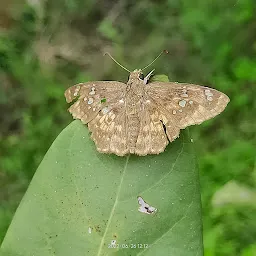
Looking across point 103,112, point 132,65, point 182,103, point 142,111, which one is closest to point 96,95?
point 103,112

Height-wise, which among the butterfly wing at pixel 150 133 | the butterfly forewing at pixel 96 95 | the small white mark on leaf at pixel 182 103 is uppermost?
the butterfly forewing at pixel 96 95

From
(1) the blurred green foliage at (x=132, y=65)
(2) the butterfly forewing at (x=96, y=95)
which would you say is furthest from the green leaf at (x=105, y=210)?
(1) the blurred green foliage at (x=132, y=65)

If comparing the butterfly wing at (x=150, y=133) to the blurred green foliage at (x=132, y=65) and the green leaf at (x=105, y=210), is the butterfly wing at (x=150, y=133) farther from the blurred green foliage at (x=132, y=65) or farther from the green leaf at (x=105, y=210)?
the blurred green foliage at (x=132, y=65)

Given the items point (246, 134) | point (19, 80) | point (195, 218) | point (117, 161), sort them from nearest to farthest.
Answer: point (195, 218) < point (117, 161) < point (246, 134) < point (19, 80)

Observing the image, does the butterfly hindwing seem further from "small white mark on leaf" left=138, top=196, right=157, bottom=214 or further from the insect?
"small white mark on leaf" left=138, top=196, right=157, bottom=214

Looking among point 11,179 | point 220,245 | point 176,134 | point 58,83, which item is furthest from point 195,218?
point 58,83

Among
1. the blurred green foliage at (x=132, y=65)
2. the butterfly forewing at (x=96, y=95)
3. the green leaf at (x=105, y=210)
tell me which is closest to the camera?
the green leaf at (x=105, y=210)

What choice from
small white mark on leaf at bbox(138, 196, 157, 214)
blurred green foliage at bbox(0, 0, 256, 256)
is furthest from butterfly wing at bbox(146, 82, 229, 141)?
blurred green foliage at bbox(0, 0, 256, 256)

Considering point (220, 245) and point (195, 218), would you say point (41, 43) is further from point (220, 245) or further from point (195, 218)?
point (195, 218)
